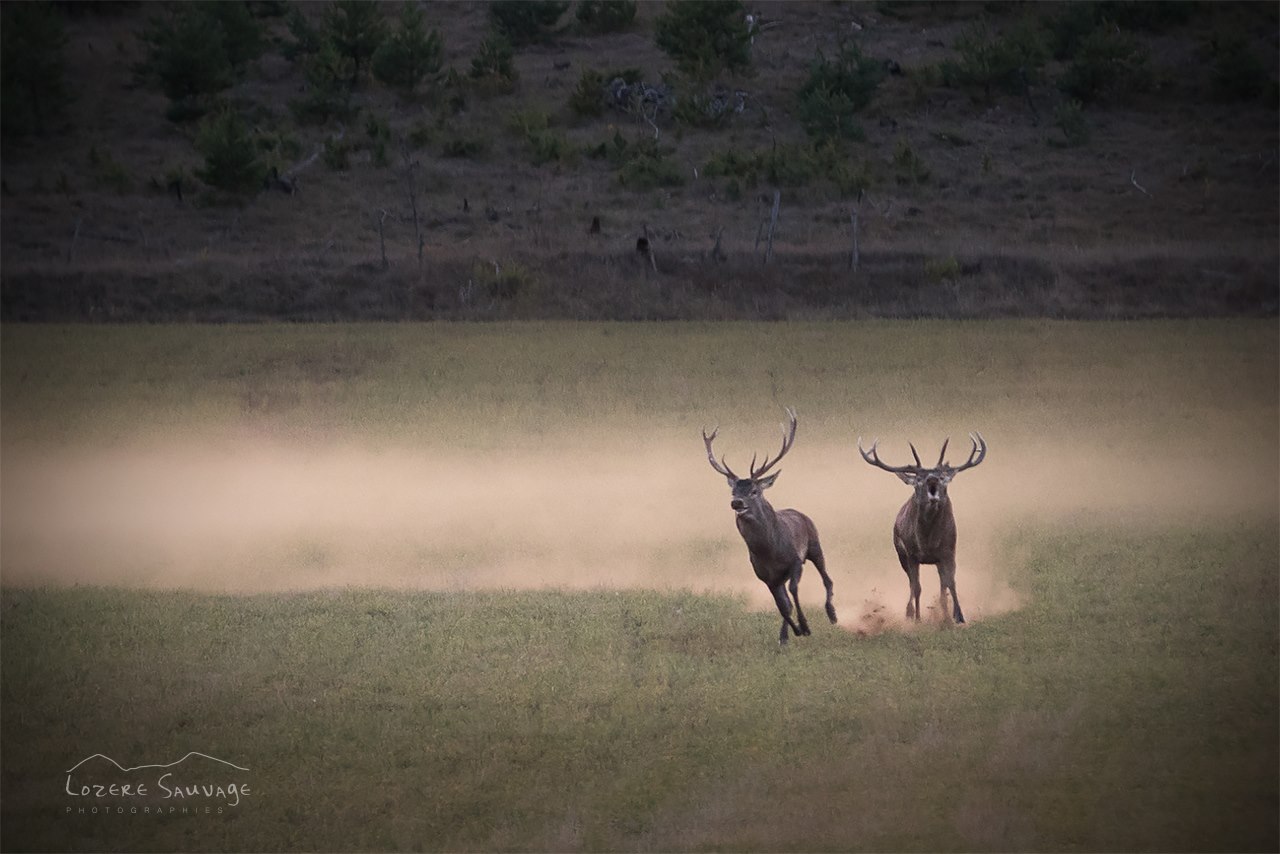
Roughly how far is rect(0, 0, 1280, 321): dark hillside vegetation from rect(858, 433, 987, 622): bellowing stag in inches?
705

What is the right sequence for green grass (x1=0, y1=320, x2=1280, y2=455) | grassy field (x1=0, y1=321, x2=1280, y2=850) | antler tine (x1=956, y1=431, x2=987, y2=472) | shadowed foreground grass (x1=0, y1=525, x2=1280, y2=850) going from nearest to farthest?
1. shadowed foreground grass (x1=0, y1=525, x2=1280, y2=850)
2. grassy field (x1=0, y1=321, x2=1280, y2=850)
3. antler tine (x1=956, y1=431, x2=987, y2=472)
4. green grass (x1=0, y1=320, x2=1280, y2=455)

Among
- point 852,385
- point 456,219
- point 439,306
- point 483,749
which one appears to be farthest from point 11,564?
point 456,219

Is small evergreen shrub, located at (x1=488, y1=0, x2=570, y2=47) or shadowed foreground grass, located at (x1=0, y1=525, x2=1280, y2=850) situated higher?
small evergreen shrub, located at (x1=488, y1=0, x2=570, y2=47)

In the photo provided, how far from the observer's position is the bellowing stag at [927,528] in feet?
39.4

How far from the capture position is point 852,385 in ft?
81.2

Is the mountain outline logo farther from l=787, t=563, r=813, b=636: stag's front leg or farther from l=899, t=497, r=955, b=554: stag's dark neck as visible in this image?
l=899, t=497, r=955, b=554: stag's dark neck

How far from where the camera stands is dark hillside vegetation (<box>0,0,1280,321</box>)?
1254 inches

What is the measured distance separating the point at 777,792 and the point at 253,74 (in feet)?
121

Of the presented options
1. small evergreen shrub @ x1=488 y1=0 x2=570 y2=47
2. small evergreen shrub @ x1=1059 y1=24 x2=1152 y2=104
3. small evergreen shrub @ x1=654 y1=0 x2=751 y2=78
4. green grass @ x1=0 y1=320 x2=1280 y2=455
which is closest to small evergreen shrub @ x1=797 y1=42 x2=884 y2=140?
small evergreen shrub @ x1=654 y1=0 x2=751 y2=78

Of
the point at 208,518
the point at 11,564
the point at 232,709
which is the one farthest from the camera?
the point at 208,518

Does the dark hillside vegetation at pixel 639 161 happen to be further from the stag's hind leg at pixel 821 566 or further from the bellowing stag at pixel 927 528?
the bellowing stag at pixel 927 528

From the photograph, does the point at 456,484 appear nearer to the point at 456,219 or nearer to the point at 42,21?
the point at 456,219

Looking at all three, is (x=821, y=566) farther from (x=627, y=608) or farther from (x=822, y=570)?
(x=627, y=608)

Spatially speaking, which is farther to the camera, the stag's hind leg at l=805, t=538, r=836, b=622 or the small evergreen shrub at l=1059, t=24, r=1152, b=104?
the small evergreen shrub at l=1059, t=24, r=1152, b=104
